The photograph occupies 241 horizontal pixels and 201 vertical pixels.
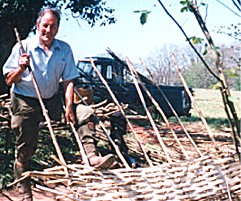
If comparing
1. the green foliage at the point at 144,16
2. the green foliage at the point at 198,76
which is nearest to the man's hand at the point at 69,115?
the green foliage at the point at 144,16

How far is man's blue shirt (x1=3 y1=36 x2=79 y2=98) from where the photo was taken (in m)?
3.11

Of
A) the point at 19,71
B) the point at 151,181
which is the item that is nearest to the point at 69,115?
the point at 19,71

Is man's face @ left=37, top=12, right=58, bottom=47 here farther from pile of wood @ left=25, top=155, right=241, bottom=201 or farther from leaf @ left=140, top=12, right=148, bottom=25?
leaf @ left=140, top=12, right=148, bottom=25

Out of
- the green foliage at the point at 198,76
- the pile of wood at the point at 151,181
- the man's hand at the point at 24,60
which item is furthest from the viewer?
the green foliage at the point at 198,76

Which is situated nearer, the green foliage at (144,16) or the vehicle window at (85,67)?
the green foliage at (144,16)

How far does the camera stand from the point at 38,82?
314 centimetres

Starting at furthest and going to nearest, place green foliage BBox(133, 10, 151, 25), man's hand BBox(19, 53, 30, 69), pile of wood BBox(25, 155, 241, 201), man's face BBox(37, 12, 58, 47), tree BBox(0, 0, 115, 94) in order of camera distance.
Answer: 1. tree BBox(0, 0, 115, 94)
2. man's face BBox(37, 12, 58, 47)
3. man's hand BBox(19, 53, 30, 69)
4. pile of wood BBox(25, 155, 241, 201)
5. green foliage BBox(133, 10, 151, 25)

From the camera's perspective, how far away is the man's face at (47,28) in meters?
3.11

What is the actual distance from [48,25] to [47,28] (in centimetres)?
2

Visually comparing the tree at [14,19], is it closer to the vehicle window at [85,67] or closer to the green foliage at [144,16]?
the vehicle window at [85,67]

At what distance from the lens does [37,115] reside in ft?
10.8

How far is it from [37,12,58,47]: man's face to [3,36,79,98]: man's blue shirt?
0.05m

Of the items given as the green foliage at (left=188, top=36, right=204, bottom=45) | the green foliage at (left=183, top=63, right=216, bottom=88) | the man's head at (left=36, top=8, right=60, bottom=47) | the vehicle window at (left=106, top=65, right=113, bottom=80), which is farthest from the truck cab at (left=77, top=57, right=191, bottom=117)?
the green foliage at (left=183, top=63, right=216, bottom=88)

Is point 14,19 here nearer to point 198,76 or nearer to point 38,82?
point 38,82
